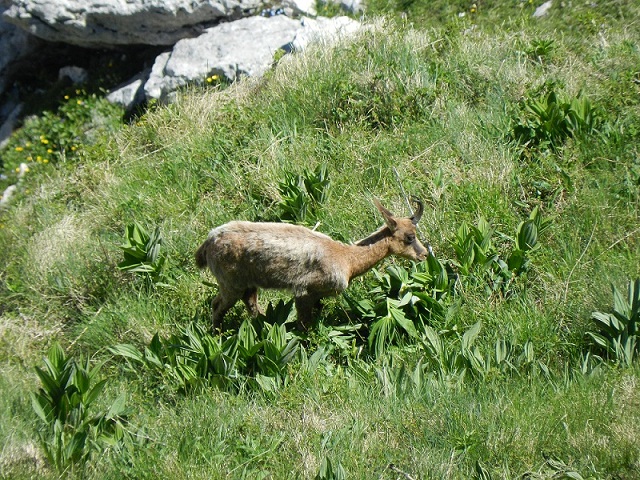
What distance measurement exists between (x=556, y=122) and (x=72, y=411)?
5828mm

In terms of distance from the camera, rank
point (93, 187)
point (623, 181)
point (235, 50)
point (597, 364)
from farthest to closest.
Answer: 1. point (235, 50)
2. point (93, 187)
3. point (623, 181)
4. point (597, 364)

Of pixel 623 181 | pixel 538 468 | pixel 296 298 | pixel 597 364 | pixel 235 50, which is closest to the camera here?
pixel 538 468

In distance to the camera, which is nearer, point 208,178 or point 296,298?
point 296,298

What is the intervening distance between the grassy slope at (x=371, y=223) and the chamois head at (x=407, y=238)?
1.39ft

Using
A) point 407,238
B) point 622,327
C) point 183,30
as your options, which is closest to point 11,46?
point 183,30

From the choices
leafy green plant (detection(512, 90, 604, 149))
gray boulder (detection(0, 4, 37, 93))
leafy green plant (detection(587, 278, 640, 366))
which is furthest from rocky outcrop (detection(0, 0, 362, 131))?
leafy green plant (detection(587, 278, 640, 366))

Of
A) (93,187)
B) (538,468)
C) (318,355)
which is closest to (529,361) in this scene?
(538,468)

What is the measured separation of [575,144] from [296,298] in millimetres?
3603

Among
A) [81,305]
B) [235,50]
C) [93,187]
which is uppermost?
[235,50]

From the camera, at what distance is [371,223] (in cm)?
875

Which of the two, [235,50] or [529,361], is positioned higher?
[235,50]

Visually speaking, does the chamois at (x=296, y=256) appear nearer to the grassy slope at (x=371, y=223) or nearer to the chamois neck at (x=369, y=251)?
the chamois neck at (x=369, y=251)

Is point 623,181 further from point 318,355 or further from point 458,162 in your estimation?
point 318,355

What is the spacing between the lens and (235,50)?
11.8m
